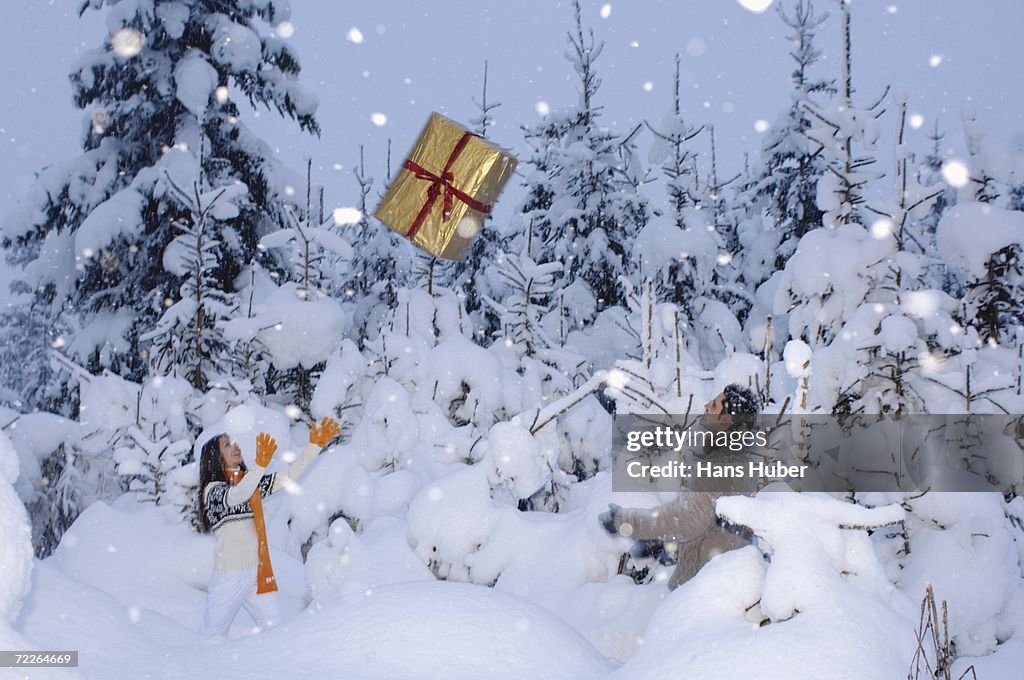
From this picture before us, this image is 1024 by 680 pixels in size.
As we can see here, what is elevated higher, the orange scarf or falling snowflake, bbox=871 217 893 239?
falling snowflake, bbox=871 217 893 239

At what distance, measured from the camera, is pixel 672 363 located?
5398mm

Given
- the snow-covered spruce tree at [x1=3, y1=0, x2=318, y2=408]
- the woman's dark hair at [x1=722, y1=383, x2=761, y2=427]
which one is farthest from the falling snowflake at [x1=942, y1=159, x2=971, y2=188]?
the snow-covered spruce tree at [x1=3, y1=0, x2=318, y2=408]

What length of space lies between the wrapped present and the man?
240cm

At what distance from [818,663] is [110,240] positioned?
10.9 metres

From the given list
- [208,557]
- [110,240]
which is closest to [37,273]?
[110,240]

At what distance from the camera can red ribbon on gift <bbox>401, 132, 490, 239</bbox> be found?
5.59 meters

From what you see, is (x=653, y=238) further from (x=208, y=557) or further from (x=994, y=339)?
(x=208, y=557)

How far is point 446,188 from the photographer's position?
5.61 meters

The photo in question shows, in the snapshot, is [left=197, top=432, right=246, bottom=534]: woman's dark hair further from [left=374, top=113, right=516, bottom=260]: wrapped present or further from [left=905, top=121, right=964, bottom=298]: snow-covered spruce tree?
[left=905, top=121, right=964, bottom=298]: snow-covered spruce tree

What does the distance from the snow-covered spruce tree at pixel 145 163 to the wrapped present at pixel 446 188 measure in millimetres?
6274

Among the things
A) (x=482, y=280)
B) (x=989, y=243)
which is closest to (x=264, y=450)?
(x=989, y=243)

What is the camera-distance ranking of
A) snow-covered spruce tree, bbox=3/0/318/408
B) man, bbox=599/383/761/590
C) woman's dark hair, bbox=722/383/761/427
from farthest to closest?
1. snow-covered spruce tree, bbox=3/0/318/408
2. woman's dark hair, bbox=722/383/761/427
3. man, bbox=599/383/761/590

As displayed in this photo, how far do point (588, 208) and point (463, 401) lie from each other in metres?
7.85
